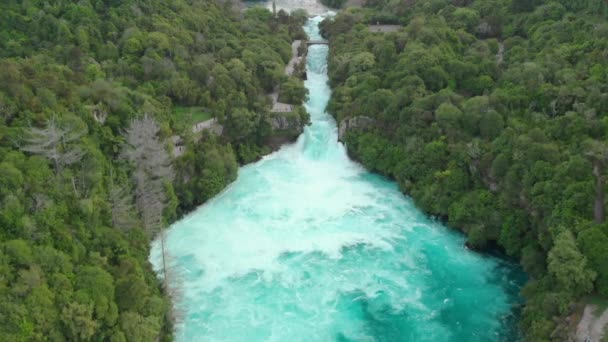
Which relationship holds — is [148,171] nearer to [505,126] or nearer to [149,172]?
[149,172]

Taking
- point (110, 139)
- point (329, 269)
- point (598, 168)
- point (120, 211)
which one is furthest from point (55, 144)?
point (598, 168)

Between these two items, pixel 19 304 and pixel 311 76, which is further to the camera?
pixel 311 76

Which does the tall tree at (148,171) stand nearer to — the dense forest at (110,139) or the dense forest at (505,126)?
the dense forest at (110,139)

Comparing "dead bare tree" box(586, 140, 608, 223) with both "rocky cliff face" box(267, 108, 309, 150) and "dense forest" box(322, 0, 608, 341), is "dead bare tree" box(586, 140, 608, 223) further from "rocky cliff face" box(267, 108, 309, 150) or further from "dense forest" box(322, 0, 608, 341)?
"rocky cliff face" box(267, 108, 309, 150)

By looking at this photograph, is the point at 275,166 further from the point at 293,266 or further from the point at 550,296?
the point at 550,296

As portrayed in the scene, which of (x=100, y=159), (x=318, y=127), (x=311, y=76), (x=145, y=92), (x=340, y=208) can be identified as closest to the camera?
(x=100, y=159)

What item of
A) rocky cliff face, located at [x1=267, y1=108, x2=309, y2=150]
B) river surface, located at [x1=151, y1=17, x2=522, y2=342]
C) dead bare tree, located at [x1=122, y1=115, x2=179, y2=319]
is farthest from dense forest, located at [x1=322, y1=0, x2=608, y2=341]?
dead bare tree, located at [x1=122, y1=115, x2=179, y2=319]

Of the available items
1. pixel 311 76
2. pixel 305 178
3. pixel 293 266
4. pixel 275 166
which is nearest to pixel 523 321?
pixel 293 266
